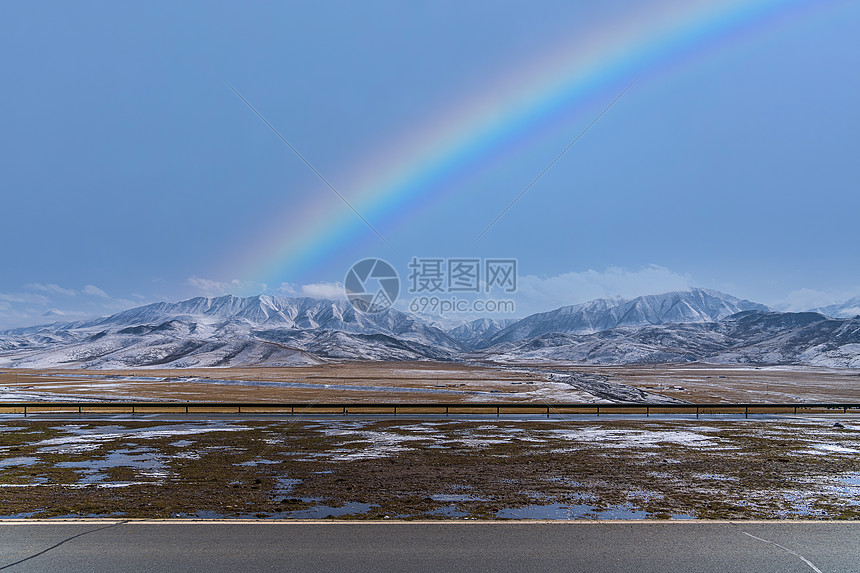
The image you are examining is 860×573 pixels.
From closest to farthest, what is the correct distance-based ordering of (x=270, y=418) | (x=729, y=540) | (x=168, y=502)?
(x=729, y=540)
(x=168, y=502)
(x=270, y=418)

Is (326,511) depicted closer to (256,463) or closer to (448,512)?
(448,512)

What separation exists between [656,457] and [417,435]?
1202 cm

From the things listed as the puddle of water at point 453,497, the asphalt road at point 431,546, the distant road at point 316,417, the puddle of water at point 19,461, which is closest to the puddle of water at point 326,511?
the asphalt road at point 431,546

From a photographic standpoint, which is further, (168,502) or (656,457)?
(656,457)

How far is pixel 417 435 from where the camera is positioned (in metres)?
29.2

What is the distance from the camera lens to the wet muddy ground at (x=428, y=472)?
13508 mm

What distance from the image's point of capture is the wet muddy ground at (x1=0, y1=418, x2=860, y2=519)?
13.5 metres

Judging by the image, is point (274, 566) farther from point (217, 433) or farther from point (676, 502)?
point (217, 433)

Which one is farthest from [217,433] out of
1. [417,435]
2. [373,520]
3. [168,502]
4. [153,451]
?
[373,520]

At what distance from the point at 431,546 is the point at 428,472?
833 cm

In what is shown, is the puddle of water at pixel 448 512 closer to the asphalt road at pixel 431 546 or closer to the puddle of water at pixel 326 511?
the asphalt road at pixel 431 546

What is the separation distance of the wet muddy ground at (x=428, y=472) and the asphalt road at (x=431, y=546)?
123cm

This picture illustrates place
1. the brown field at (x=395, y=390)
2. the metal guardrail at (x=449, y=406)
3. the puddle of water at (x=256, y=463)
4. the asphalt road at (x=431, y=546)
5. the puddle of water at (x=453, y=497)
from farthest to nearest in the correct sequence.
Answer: the brown field at (x=395, y=390) → the metal guardrail at (x=449, y=406) → the puddle of water at (x=256, y=463) → the puddle of water at (x=453, y=497) → the asphalt road at (x=431, y=546)

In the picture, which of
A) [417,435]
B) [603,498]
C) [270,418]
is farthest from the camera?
[270,418]
